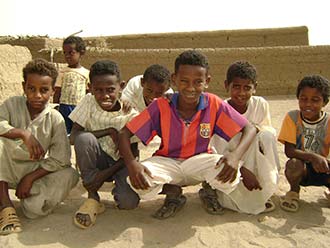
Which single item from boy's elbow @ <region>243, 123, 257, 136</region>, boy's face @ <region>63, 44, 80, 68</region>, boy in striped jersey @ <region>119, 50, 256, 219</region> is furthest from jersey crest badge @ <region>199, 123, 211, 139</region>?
boy's face @ <region>63, 44, 80, 68</region>

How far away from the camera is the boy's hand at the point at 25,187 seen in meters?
2.56

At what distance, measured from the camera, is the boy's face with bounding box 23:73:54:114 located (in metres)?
2.63

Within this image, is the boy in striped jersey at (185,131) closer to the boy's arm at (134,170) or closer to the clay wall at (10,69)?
the boy's arm at (134,170)

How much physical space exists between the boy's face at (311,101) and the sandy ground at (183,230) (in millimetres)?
718

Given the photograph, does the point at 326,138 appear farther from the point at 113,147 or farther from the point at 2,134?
the point at 2,134

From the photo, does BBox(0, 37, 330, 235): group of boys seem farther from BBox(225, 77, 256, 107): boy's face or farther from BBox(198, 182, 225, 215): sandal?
BBox(225, 77, 256, 107): boy's face

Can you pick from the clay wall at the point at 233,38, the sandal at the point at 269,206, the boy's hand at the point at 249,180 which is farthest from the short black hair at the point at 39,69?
the clay wall at the point at 233,38

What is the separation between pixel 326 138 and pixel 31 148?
7.11 feet

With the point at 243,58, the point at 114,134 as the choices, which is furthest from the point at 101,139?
the point at 243,58

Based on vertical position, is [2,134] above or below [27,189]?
above

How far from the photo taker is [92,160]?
2689 millimetres

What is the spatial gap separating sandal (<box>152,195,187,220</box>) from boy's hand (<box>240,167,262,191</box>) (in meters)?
0.47

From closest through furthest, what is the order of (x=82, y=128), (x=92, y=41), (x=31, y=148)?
1. (x=31, y=148)
2. (x=82, y=128)
3. (x=92, y=41)

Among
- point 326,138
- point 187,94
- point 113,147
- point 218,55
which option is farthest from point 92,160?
point 218,55
